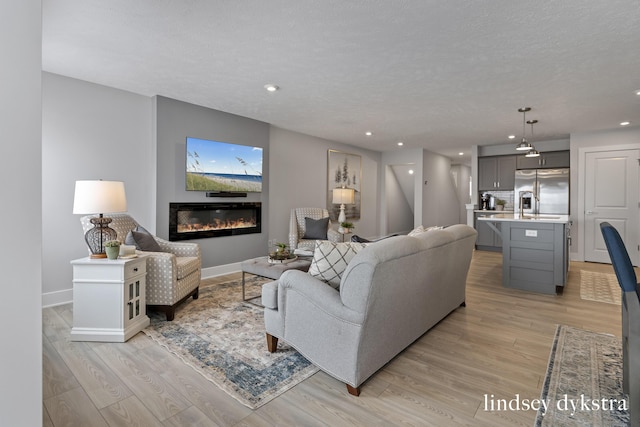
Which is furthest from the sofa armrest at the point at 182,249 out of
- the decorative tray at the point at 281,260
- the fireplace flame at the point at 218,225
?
the decorative tray at the point at 281,260

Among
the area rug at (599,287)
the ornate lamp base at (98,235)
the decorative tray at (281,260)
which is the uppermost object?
the ornate lamp base at (98,235)

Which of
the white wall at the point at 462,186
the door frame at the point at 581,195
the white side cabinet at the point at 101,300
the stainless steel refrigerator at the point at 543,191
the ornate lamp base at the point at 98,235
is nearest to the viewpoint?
the white side cabinet at the point at 101,300

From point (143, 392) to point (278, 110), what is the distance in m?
3.64

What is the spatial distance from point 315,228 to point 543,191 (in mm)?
4735

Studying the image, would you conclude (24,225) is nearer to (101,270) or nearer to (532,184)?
(101,270)

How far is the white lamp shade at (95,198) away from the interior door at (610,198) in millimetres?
7303

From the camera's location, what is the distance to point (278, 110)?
4.46 metres

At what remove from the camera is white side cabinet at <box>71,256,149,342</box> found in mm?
2486

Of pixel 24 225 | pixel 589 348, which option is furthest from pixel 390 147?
pixel 24 225

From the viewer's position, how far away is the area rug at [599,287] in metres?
3.66

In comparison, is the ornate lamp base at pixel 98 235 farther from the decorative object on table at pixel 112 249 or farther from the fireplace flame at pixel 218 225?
the fireplace flame at pixel 218 225

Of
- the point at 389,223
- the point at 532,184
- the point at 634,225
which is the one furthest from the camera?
the point at 389,223

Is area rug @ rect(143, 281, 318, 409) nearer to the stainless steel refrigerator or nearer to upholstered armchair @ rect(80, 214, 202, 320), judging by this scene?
upholstered armchair @ rect(80, 214, 202, 320)

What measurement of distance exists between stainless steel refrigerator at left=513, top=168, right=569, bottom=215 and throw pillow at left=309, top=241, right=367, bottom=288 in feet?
17.5
